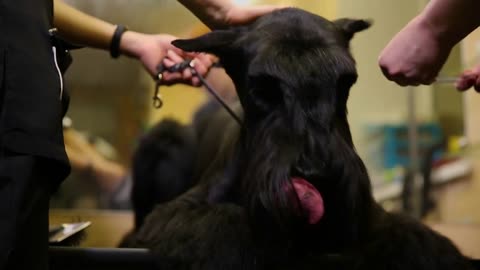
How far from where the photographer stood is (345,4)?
4.19 ft

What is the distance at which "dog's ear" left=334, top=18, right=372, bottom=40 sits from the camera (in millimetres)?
1026

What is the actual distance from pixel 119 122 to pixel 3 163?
2.17m

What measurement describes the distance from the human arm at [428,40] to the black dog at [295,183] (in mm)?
57

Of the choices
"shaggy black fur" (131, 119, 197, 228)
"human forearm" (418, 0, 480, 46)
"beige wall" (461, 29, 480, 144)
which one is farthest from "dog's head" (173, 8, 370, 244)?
"shaggy black fur" (131, 119, 197, 228)

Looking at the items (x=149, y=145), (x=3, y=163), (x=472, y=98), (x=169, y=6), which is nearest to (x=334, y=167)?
(x=3, y=163)

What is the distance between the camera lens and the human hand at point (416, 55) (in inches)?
34.3

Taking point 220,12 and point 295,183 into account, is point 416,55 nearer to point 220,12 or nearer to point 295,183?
point 295,183

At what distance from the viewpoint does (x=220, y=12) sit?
118 cm

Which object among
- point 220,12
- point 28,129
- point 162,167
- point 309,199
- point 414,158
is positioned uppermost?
point 220,12

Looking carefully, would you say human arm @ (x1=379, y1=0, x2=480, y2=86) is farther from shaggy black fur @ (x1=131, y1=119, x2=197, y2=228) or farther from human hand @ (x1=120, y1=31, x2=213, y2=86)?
shaggy black fur @ (x1=131, y1=119, x2=197, y2=228)

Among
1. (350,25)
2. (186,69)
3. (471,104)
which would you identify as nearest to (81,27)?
(186,69)

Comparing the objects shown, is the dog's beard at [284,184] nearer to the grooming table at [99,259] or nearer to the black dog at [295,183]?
the black dog at [295,183]

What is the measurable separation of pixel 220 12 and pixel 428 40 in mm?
406

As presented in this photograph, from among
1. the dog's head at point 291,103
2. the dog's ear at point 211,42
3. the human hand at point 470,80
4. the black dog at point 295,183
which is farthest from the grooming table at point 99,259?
the human hand at point 470,80
